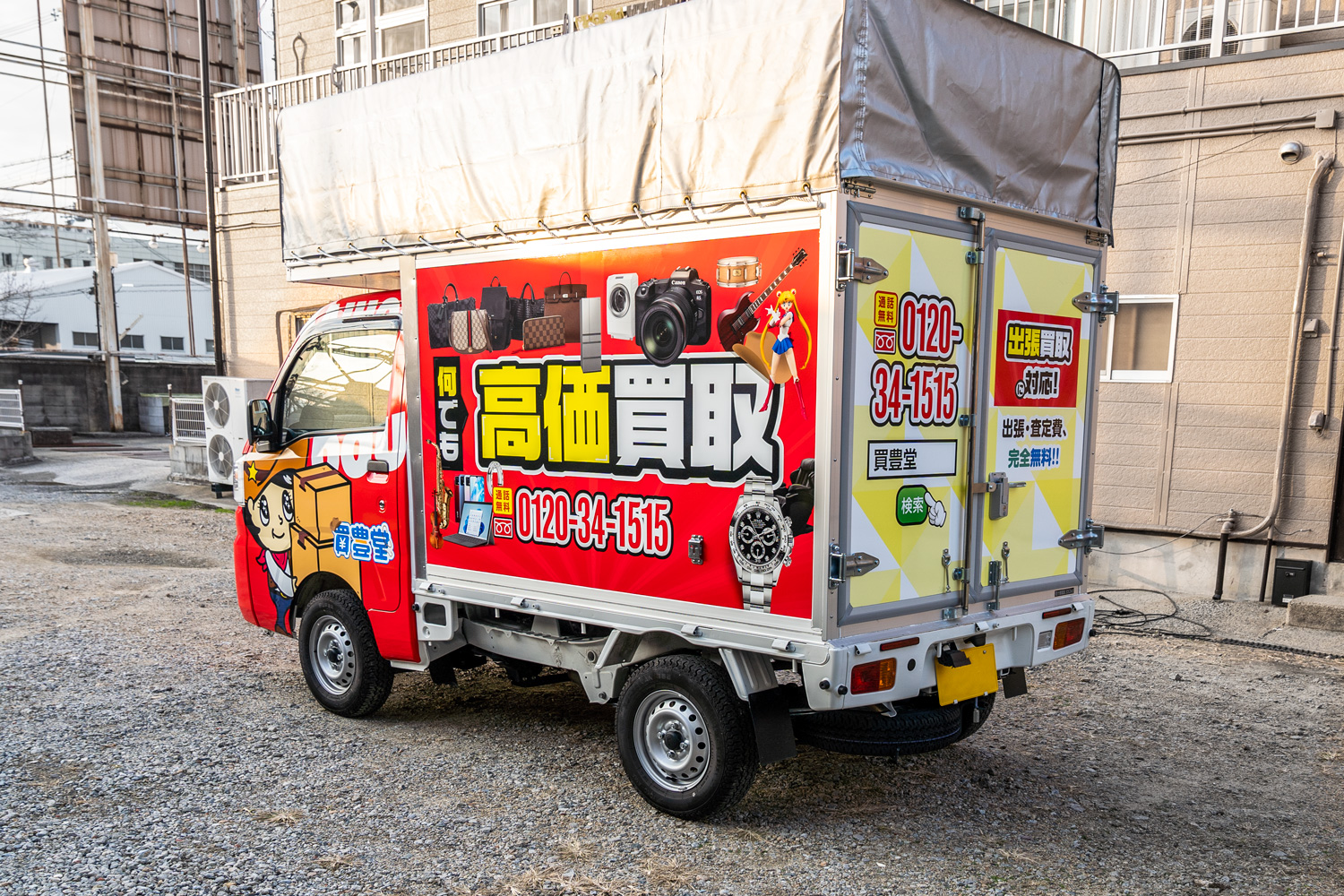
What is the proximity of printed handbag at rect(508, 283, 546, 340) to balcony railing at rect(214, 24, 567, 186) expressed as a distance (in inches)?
380

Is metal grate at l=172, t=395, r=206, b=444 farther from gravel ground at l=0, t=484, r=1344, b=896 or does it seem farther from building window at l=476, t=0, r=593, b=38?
gravel ground at l=0, t=484, r=1344, b=896

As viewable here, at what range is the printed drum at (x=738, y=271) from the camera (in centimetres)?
383

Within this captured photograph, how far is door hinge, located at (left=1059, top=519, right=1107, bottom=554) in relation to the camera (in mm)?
4688

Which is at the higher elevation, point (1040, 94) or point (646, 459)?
point (1040, 94)

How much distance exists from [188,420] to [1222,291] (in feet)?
47.5

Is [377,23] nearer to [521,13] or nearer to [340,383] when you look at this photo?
[521,13]

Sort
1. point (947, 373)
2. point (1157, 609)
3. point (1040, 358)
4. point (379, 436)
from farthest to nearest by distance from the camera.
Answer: point (1157, 609) → point (379, 436) → point (1040, 358) → point (947, 373)

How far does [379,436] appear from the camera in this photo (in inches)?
209

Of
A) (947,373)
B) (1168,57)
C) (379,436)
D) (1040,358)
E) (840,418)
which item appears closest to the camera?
(840,418)

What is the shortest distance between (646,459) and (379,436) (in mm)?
1845

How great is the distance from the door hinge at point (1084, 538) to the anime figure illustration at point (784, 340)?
5.91 ft

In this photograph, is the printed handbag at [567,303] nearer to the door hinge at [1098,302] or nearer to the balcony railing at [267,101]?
the door hinge at [1098,302]

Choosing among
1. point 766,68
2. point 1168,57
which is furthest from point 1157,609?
point 766,68

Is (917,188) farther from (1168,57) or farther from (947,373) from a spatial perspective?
(1168,57)
